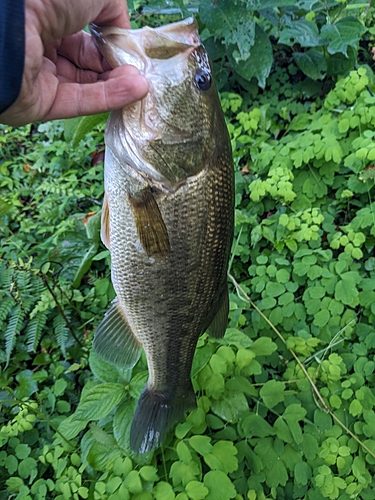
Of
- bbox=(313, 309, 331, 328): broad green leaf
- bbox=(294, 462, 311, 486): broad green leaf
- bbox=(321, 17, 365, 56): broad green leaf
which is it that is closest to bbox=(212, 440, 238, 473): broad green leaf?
bbox=(294, 462, 311, 486): broad green leaf

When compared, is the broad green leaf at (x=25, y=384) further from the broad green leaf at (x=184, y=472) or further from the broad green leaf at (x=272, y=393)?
the broad green leaf at (x=272, y=393)

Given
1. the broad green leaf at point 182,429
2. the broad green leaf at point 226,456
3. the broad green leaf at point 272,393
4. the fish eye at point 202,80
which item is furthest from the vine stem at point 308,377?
the fish eye at point 202,80

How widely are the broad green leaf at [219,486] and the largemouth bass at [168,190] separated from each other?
0.55 meters

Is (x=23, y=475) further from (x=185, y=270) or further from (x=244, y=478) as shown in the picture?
(x=185, y=270)

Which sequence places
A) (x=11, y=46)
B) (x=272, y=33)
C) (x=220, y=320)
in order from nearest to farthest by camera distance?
(x=11, y=46)
(x=220, y=320)
(x=272, y=33)

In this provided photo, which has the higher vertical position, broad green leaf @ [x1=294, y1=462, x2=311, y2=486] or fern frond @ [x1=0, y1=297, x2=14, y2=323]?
fern frond @ [x1=0, y1=297, x2=14, y2=323]

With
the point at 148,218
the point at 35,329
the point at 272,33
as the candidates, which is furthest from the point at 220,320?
the point at 272,33

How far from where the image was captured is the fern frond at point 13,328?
237cm

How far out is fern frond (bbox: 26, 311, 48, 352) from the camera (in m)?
2.40

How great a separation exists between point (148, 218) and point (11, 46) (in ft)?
1.93

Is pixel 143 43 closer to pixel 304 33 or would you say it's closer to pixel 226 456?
pixel 226 456

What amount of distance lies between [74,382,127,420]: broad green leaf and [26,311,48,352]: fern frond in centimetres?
79

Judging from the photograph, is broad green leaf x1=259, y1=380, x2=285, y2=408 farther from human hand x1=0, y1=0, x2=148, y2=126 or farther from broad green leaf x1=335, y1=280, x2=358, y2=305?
human hand x1=0, y1=0, x2=148, y2=126

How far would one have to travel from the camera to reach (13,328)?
2404mm
